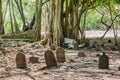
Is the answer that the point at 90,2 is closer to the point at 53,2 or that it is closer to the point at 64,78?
the point at 53,2

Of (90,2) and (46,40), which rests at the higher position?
(90,2)

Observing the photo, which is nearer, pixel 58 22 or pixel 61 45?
pixel 58 22

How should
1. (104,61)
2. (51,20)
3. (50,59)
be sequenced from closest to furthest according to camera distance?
(104,61), (50,59), (51,20)

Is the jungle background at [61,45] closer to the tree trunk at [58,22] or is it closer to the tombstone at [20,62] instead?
the tree trunk at [58,22]

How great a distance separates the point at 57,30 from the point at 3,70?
15.8ft

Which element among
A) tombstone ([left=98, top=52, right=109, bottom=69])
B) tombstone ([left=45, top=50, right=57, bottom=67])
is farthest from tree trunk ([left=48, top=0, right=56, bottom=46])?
tombstone ([left=98, top=52, right=109, bottom=69])

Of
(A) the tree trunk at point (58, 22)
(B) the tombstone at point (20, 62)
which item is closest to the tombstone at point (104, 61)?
(B) the tombstone at point (20, 62)

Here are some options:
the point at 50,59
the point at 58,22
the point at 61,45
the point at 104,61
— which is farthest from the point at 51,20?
the point at 104,61

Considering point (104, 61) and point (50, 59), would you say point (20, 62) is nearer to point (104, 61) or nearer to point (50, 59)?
point (50, 59)

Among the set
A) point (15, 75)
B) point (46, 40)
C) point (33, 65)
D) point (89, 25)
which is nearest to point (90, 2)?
point (46, 40)

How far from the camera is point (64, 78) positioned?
5.46 m

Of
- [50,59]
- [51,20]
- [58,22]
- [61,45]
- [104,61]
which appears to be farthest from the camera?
[61,45]

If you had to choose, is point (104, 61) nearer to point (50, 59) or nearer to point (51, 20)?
point (50, 59)

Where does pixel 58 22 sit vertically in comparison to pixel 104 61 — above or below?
above
